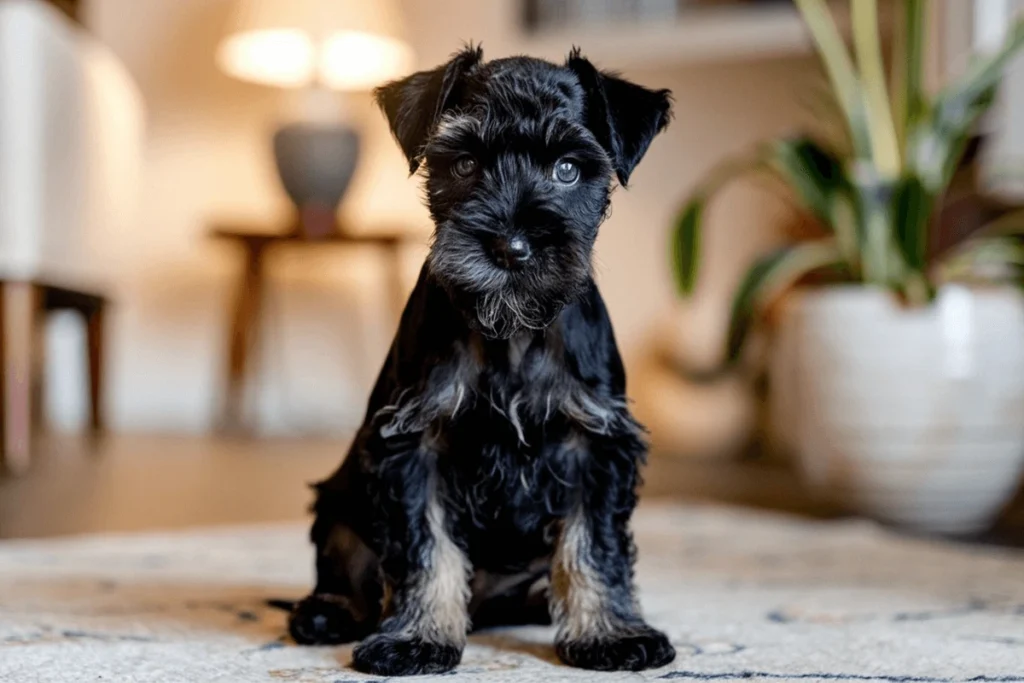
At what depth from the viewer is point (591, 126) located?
48.5 inches

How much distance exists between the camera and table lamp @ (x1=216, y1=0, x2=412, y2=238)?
13.4 feet

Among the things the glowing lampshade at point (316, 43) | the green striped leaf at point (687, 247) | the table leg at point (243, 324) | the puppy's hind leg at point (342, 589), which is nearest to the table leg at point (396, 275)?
the table leg at point (243, 324)

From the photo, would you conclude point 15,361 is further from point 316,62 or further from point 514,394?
point 514,394

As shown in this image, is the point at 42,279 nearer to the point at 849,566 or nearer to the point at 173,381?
the point at 173,381

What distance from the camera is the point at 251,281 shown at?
4.26 meters

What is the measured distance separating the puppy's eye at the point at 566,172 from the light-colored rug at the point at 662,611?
1.63 ft

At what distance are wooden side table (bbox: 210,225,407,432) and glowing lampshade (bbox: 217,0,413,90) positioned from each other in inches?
22.3

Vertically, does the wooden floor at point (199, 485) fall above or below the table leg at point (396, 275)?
below

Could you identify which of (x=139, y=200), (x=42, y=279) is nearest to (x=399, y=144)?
(x=42, y=279)

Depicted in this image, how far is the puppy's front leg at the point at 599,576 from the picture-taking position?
118 cm

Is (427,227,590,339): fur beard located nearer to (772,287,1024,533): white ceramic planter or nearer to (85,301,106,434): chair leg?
(772,287,1024,533): white ceramic planter

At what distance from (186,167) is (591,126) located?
3819mm

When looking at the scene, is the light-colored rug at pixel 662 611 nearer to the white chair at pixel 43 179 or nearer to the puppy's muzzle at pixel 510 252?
the puppy's muzzle at pixel 510 252

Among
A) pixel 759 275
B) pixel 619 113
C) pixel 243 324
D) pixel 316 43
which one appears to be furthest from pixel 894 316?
pixel 243 324
